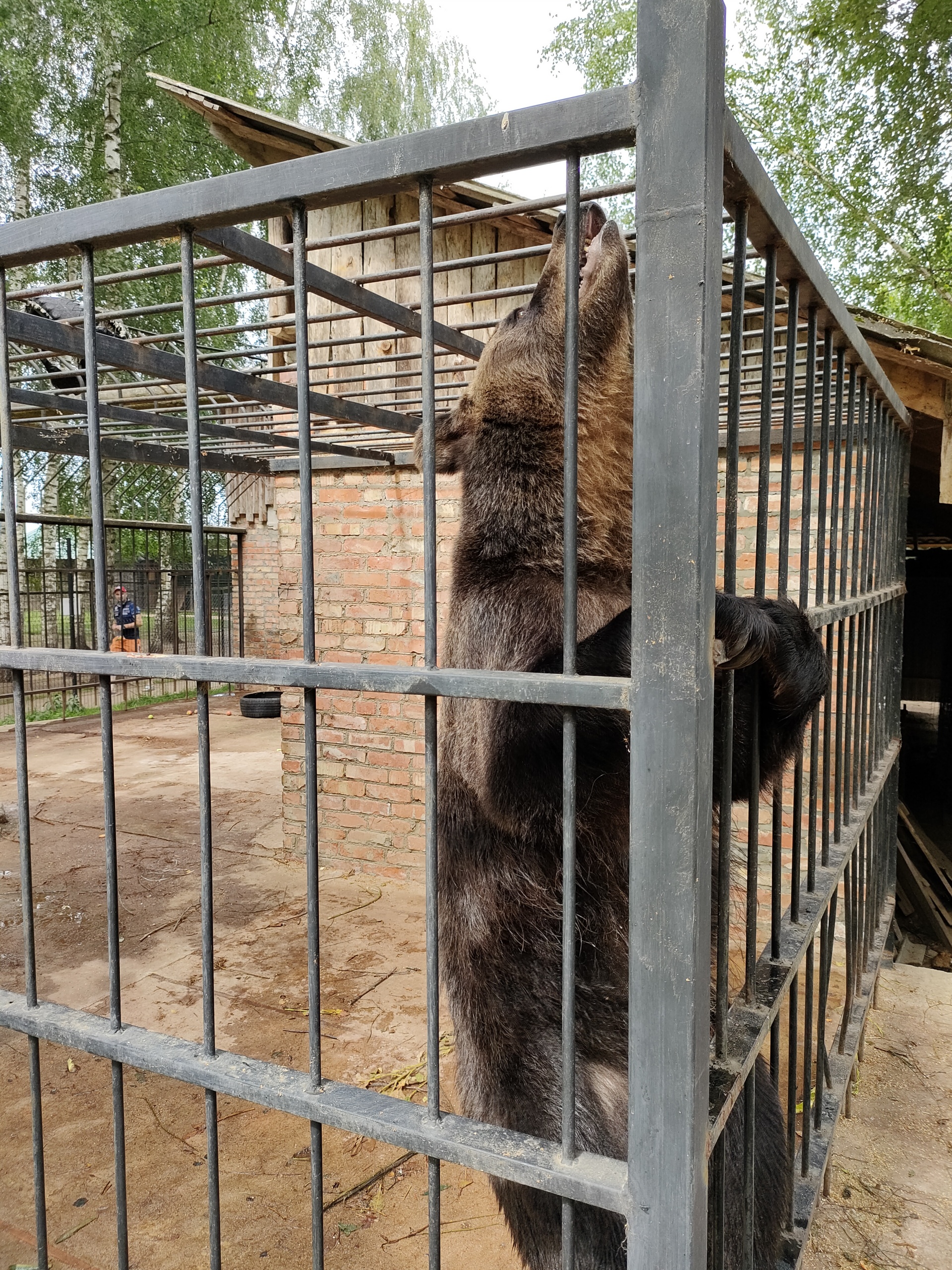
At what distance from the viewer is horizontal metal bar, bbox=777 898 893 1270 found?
82.6 inches

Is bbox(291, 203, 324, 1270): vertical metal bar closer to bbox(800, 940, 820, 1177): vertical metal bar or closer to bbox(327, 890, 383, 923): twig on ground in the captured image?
bbox(800, 940, 820, 1177): vertical metal bar

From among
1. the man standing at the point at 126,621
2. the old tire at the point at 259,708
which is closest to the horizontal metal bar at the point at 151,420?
the old tire at the point at 259,708

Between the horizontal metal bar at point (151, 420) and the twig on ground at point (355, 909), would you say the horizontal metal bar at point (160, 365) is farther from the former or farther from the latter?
the twig on ground at point (355, 909)

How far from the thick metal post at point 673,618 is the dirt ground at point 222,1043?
1.96 meters

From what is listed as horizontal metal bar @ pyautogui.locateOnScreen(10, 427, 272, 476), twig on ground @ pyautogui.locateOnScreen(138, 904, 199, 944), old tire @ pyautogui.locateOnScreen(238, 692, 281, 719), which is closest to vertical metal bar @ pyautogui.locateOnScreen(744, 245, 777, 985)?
horizontal metal bar @ pyautogui.locateOnScreen(10, 427, 272, 476)

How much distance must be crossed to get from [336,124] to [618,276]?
59.1 feet

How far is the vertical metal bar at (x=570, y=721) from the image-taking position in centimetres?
110

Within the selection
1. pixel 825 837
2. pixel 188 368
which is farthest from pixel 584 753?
pixel 825 837

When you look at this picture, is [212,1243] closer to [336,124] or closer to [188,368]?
[188,368]

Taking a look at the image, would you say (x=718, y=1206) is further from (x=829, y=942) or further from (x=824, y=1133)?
(x=824, y=1133)

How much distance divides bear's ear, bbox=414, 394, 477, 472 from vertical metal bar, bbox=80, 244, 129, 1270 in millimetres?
1075

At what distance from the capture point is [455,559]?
2271 mm

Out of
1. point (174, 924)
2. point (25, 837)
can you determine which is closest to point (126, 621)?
point (174, 924)

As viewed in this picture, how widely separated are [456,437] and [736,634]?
1338mm
